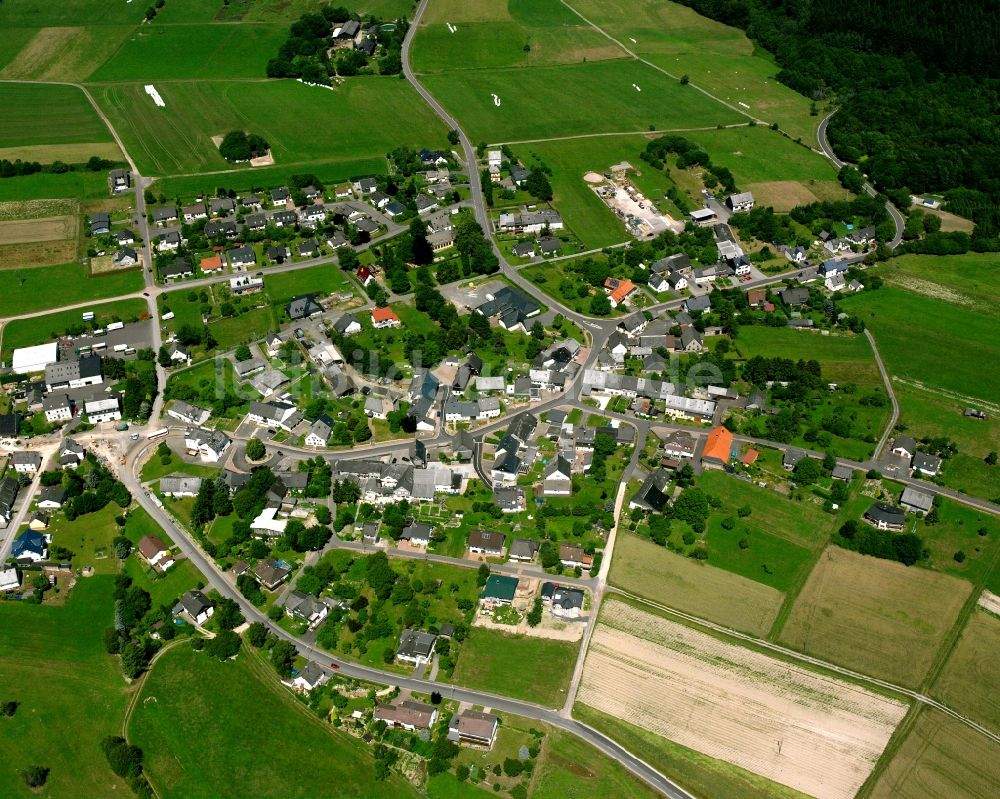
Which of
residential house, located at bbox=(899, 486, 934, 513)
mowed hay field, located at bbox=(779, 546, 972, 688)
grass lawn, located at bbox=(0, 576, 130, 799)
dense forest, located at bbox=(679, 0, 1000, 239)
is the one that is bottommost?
A: grass lawn, located at bbox=(0, 576, 130, 799)

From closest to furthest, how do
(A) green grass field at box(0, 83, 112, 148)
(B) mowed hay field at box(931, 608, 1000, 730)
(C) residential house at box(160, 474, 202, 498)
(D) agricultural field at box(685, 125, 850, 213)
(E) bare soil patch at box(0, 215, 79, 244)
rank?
(B) mowed hay field at box(931, 608, 1000, 730)
(C) residential house at box(160, 474, 202, 498)
(E) bare soil patch at box(0, 215, 79, 244)
(D) agricultural field at box(685, 125, 850, 213)
(A) green grass field at box(0, 83, 112, 148)

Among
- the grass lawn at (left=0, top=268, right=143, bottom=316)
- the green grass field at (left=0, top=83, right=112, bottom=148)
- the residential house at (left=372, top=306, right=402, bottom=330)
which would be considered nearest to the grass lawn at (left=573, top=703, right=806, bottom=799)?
the residential house at (left=372, top=306, right=402, bottom=330)

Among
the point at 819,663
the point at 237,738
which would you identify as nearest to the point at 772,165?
the point at 819,663

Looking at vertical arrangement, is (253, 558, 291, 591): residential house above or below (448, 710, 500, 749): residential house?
below

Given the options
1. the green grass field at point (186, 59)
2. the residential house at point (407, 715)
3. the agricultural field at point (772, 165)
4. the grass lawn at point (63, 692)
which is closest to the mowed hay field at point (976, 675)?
the residential house at point (407, 715)

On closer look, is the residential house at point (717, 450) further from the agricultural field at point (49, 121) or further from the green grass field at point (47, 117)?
the green grass field at point (47, 117)

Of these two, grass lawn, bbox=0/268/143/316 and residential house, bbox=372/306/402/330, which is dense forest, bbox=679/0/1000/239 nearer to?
residential house, bbox=372/306/402/330

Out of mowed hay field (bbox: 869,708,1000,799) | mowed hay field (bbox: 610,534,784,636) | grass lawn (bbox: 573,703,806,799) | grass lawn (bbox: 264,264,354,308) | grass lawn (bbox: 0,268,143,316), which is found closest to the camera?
mowed hay field (bbox: 869,708,1000,799)

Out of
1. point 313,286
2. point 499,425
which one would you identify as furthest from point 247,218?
point 499,425
